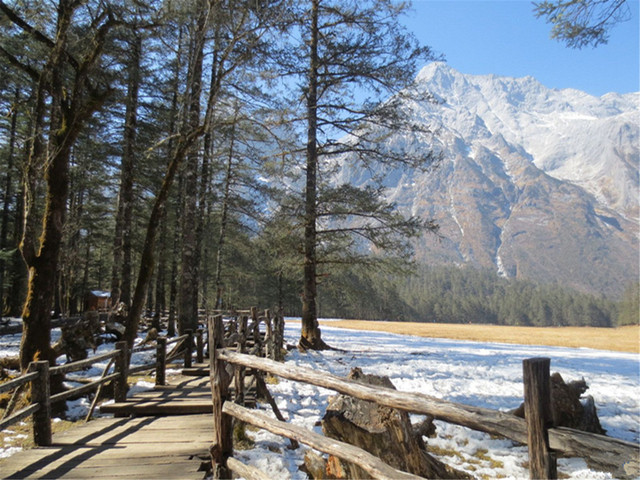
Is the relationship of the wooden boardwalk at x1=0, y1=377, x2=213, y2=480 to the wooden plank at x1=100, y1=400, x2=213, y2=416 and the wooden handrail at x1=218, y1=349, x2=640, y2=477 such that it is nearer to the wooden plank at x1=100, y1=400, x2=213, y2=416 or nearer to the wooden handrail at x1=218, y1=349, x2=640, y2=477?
the wooden plank at x1=100, y1=400, x2=213, y2=416

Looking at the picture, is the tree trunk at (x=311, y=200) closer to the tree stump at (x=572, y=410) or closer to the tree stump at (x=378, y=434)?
the tree stump at (x=572, y=410)

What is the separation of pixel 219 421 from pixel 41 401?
3005 millimetres

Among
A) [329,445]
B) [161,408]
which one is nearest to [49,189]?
[161,408]

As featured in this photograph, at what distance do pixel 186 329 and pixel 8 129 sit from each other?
18484 millimetres

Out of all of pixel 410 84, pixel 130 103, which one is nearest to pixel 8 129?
pixel 130 103

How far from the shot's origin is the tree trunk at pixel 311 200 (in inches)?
517

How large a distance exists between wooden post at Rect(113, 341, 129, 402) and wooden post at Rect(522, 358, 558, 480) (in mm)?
6714

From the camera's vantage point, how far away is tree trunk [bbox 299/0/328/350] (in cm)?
1312

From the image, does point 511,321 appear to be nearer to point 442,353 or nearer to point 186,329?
point 442,353

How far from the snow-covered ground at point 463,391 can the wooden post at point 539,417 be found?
337 cm

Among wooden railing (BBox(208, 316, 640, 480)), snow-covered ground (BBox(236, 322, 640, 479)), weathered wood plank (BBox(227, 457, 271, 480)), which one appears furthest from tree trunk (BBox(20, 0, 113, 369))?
wooden railing (BBox(208, 316, 640, 480))

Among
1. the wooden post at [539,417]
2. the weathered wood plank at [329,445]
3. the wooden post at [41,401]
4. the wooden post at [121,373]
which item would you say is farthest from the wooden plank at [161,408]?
the wooden post at [539,417]

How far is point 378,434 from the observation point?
4.50 metres

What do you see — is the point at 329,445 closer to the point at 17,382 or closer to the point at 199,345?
the point at 17,382
